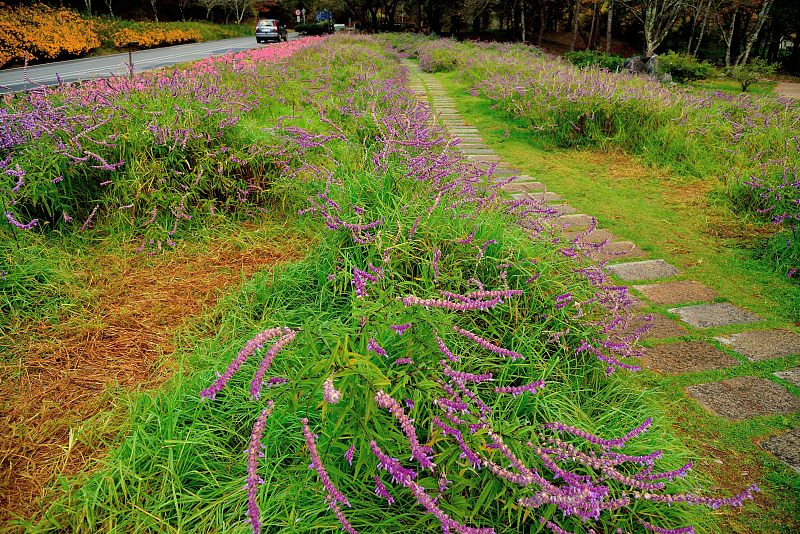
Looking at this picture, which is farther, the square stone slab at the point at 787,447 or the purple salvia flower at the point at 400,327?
the square stone slab at the point at 787,447

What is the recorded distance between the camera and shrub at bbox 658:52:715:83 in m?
17.7

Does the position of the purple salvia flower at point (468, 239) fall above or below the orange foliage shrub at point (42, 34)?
below

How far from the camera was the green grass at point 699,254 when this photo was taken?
212cm

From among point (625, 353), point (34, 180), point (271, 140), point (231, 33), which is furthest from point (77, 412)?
point (231, 33)

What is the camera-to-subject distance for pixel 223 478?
1993 millimetres

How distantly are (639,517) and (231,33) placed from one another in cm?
5071

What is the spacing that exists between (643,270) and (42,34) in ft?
85.0

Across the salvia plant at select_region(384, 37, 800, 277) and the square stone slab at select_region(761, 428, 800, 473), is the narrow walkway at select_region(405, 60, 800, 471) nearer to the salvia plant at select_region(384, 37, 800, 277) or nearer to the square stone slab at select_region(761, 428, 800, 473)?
the square stone slab at select_region(761, 428, 800, 473)

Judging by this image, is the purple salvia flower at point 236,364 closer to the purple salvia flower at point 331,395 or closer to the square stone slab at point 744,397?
the purple salvia flower at point 331,395

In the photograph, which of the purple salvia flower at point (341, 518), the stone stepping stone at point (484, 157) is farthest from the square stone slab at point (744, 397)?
the stone stepping stone at point (484, 157)

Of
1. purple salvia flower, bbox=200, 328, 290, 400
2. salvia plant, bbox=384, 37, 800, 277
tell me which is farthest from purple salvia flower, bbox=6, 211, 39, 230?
salvia plant, bbox=384, 37, 800, 277

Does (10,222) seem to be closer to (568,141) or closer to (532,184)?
(532,184)

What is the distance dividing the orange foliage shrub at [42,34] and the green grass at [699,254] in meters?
19.4

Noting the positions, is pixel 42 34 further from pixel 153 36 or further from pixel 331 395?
pixel 331 395
